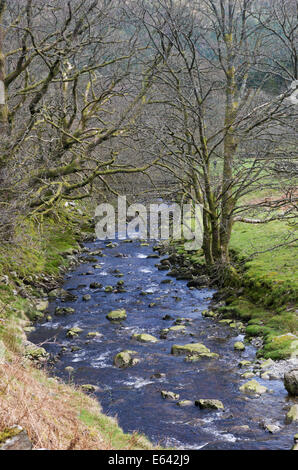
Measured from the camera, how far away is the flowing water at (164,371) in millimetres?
6441

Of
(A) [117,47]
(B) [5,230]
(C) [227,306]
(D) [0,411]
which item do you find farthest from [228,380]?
(A) [117,47]

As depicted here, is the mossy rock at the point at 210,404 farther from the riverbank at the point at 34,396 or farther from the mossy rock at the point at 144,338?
the mossy rock at the point at 144,338

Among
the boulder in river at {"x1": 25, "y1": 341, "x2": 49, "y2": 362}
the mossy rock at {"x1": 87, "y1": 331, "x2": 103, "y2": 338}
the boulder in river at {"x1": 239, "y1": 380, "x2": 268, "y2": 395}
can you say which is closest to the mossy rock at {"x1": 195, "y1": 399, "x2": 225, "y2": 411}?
the boulder in river at {"x1": 239, "y1": 380, "x2": 268, "y2": 395}

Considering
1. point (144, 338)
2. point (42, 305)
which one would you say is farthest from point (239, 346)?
point (42, 305)

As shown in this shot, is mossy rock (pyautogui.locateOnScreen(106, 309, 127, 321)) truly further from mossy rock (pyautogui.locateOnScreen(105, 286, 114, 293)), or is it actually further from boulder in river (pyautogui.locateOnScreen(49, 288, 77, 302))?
mossy rock (pyautogui.locateOnScreen(105, 286, 114, 293))

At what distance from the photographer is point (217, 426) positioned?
659 centimetres

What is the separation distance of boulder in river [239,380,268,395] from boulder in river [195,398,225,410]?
2.04 ft

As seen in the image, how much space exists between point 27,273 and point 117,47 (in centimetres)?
734

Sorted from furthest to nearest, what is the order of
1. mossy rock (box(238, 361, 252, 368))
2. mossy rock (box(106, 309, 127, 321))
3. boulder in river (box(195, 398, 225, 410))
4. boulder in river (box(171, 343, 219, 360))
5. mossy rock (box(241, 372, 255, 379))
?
mossy rock (box(106, 309, 127, 321)) → boulder in river (box(171, 343, 219, 360)) → mossy rock (box(238, 361, 252, 368)) → mossy rock (box(241, 372, 255, 379)) → boulder in river (box(195, 398, 225, 410))

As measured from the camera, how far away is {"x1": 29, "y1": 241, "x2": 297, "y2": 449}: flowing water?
21.1 feet

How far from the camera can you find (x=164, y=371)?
28.3 feet

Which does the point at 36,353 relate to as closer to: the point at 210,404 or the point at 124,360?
the point at 124,360

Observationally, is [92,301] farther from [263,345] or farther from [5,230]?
[263,345]

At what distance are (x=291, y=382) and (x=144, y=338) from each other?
385 centimetres
